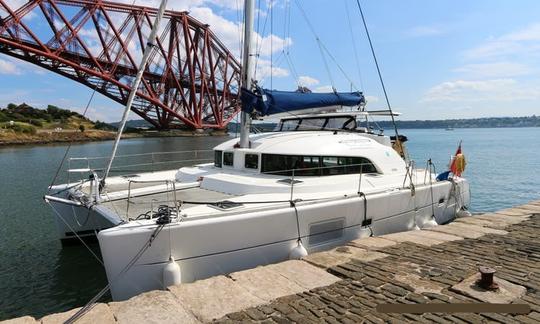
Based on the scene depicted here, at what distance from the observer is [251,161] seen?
8.85 m

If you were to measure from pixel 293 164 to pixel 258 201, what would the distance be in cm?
175

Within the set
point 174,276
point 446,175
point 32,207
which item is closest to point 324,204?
point 174,276

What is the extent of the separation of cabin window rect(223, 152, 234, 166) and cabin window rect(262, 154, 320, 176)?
3.91 ft

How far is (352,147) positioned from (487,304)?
4.98 m

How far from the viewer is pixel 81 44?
1815 inches

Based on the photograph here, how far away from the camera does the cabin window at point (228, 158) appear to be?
941cm

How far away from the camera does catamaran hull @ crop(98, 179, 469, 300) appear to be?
5441mm

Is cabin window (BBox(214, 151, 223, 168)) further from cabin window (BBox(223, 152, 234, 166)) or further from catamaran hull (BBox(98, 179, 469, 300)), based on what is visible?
catamaran hull (BBox(98, 179, 469, 300))

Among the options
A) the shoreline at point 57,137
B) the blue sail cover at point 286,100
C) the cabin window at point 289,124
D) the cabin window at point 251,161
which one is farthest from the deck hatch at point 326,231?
the shoreline at point 57,137

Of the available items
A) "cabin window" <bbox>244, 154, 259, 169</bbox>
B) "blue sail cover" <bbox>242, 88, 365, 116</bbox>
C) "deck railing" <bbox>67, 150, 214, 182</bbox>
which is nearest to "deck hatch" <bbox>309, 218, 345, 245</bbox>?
"cabin window" <bbox>244, 154, 259, 169</bbox>

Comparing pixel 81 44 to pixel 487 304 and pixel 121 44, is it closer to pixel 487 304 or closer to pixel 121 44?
pixel 121 44

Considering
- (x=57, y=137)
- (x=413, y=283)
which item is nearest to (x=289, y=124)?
(x=413, y=283)

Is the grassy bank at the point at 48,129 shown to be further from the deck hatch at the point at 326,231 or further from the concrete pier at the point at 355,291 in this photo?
the concrete pier at the point at 355,291

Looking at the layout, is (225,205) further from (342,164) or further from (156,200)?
(342,164)
